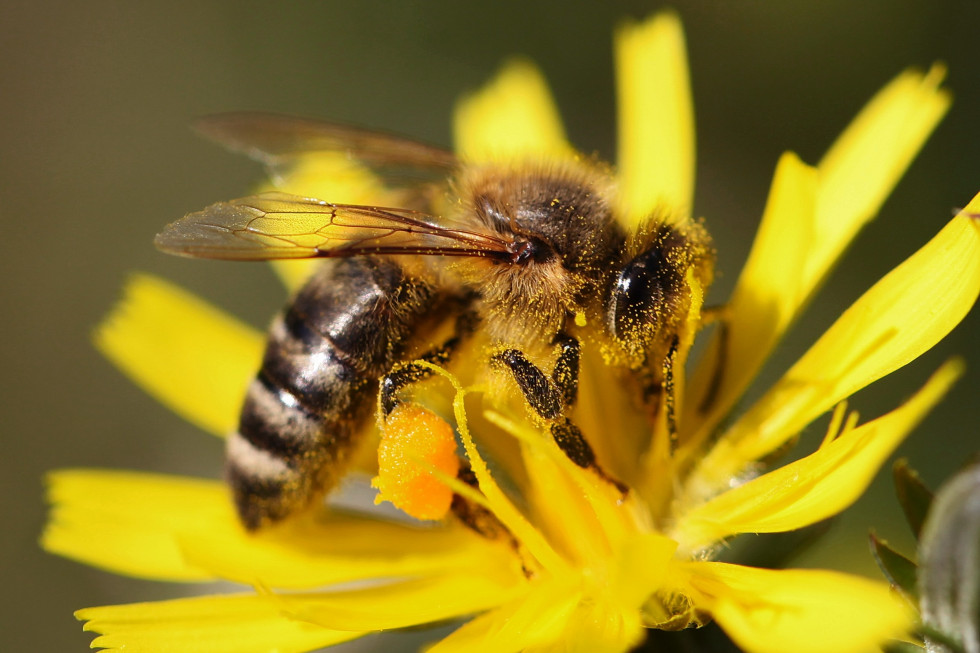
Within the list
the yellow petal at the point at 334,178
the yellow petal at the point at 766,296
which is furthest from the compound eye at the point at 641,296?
the yellow petal at the point at 334,178

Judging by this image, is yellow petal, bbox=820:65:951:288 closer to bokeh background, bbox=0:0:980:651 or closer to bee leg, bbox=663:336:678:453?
bee leg, bbox=663:336:678:453

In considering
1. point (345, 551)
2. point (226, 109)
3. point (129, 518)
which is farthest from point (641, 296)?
point (226, 109)

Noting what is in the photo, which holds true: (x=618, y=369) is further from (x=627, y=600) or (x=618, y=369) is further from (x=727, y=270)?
(x=727, y=270)

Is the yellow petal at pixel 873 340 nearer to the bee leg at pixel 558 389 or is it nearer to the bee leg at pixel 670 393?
the bee leg at pixel 670 393

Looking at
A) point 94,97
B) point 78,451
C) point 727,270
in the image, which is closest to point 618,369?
point 727,270

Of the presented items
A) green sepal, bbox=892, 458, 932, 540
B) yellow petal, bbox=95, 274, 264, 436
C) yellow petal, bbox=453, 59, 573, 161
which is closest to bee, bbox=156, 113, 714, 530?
green sepal, bbox=892, 458, 932, 540

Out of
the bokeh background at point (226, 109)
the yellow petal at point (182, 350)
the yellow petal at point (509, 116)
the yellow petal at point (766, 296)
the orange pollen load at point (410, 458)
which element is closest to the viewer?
the orange pollen load at point (410, 458)

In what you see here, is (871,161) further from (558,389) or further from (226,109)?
(226,109)
